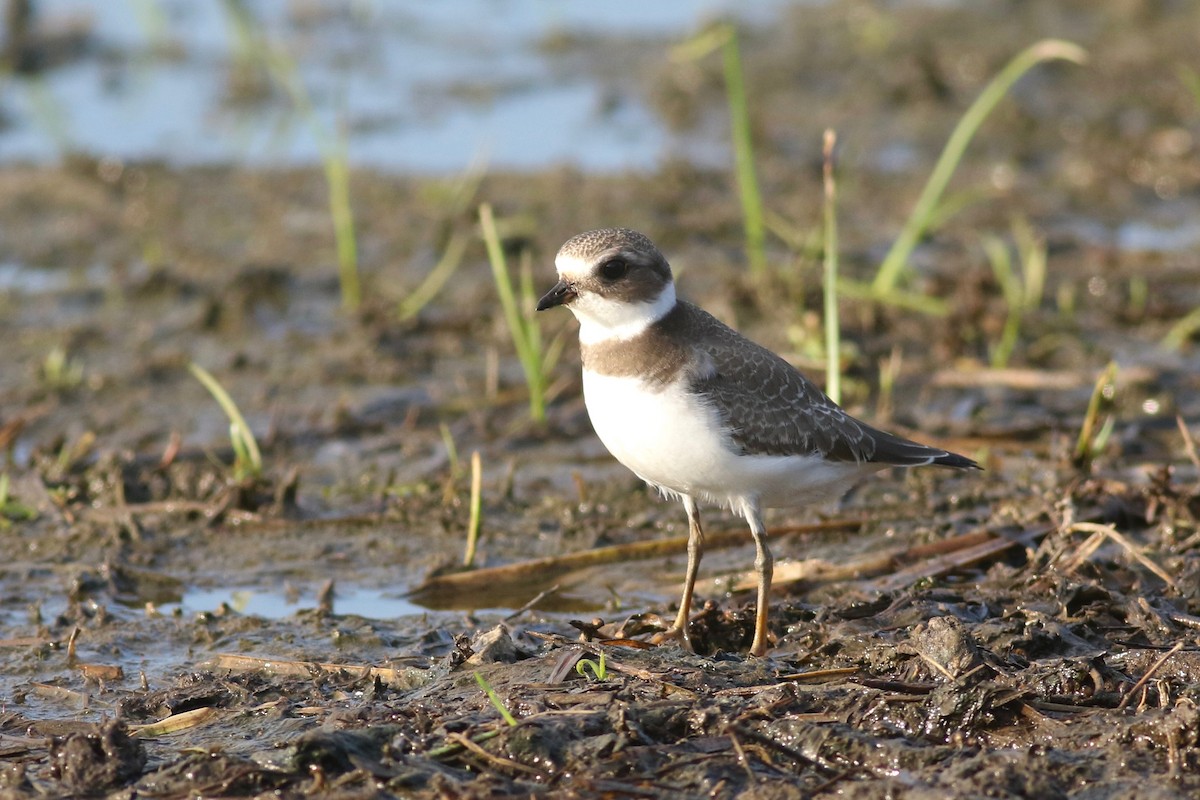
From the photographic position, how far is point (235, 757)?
14.8 feet

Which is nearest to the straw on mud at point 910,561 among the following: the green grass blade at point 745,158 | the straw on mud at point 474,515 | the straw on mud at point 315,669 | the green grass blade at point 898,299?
the straw on mud at point 474,515

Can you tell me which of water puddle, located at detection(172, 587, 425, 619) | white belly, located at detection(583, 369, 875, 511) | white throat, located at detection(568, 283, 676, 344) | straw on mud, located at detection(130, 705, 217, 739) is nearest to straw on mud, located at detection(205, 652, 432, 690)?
straw on mud, located at detection(130, 705, 217, 739)

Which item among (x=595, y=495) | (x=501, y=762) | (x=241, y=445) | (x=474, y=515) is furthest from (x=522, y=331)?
(x=501, y=762)

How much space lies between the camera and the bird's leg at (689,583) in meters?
5.75

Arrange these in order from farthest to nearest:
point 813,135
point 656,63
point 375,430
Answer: point 656,63, point 813,135, point 375,430

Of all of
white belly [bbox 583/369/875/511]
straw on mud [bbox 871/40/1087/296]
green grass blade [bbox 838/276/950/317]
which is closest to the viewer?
white belly [bbox 583/369/875/511]

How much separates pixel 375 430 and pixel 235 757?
3941 millimetres

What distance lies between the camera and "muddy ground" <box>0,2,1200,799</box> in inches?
181

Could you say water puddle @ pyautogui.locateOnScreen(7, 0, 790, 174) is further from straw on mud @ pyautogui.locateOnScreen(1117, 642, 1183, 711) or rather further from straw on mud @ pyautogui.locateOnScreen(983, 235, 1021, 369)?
straw on mud @ pyautogui.locateOnScreen(1117, 642, 1183, 711)

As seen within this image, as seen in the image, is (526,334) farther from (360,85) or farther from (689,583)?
(360,85)

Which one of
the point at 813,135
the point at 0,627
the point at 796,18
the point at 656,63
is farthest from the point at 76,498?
the point at 796,18

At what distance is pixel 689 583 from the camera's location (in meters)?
5.87

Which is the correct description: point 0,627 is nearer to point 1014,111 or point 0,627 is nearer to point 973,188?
point 973,188

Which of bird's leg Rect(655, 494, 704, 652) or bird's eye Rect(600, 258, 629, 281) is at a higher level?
bird's eye Rect(600, 258, 629, 281)
